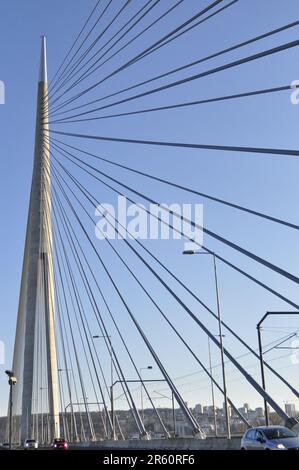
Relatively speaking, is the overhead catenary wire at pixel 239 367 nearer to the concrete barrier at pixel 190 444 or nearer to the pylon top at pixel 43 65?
the concrete barrier at pixel 190 444

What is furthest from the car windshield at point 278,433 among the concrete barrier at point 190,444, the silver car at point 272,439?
the concrete barrier at point 190,444

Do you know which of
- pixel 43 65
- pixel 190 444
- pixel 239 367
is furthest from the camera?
pixel 43 65

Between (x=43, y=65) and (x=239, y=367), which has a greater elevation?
(x=43, y=65)

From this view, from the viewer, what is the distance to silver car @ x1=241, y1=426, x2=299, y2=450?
59.2 feet

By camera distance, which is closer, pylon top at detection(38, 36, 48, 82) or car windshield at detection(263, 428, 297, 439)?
car windshield at detection(263, 428, 297, 439)

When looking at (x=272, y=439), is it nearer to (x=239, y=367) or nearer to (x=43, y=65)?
(x=239, y=367)

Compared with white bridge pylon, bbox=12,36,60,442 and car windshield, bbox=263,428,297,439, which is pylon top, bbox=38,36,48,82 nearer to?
white bridge pylon, bbox=12,36,60,442

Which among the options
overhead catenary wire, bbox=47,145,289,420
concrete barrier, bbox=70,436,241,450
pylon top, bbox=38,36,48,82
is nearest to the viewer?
overhead catenary wire, bbox=47,145,289,420

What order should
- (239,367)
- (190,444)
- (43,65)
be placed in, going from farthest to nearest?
(43,65) → (190,444) → (239,367)

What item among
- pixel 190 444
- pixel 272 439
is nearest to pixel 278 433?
pixel 272 439

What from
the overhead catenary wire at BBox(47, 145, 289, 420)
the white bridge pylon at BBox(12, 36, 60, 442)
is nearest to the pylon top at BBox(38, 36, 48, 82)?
the white bridge pylon at BBox(12, 36, 60, 442)

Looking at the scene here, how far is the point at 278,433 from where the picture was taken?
19.1 meters

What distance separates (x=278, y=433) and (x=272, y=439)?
0.45 m
